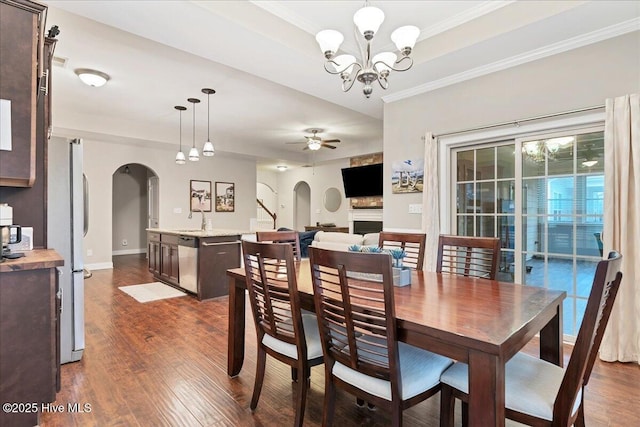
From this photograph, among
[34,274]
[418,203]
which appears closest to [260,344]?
[34,274]

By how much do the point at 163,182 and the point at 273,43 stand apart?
19.0ft

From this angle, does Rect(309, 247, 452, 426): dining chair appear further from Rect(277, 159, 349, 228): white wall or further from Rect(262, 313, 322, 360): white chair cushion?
Rect(277, 159, 349, 228): white wall

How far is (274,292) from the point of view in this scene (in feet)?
5.76

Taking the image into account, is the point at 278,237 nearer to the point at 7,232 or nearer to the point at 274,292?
the point at 274,292

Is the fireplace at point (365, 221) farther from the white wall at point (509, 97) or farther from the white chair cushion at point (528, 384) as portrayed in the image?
the white chair cushion at point (528, 384)

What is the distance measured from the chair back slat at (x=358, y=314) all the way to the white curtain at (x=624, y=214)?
226 centimetres

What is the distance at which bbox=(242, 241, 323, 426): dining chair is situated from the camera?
65.9 inches

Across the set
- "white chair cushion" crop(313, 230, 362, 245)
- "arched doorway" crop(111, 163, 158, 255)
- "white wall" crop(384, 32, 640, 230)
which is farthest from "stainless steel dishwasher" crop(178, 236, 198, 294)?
"arched doorway" crop(111, 163, 158, 255)

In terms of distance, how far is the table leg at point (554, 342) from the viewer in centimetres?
175

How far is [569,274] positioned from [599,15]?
2085 millimetres

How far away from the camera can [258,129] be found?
6.80 meters

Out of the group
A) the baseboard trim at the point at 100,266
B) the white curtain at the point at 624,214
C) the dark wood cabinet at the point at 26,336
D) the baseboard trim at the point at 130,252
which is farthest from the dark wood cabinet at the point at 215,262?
the baseboard trim at the point at 130,252

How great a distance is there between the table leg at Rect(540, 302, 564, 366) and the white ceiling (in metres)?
2.20

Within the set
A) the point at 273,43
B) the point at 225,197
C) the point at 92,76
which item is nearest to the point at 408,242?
the point at 273,43
